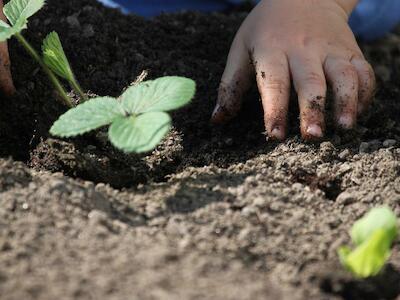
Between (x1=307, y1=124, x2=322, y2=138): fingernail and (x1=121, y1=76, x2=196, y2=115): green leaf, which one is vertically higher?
(x1=121, y1=76, x2=196, y2=115): green leaf

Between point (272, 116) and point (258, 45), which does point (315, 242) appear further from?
point (258, 45)

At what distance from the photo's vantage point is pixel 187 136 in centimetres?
151

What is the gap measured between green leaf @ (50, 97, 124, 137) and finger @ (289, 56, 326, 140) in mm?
462

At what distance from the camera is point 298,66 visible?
60.8 inches

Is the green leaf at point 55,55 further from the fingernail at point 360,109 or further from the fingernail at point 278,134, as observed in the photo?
the fingernail at point 360,109

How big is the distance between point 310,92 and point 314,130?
0.11 meters

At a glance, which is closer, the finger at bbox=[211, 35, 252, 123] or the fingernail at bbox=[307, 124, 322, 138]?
the fingernail at bbox=[307, 124, 322, 138]

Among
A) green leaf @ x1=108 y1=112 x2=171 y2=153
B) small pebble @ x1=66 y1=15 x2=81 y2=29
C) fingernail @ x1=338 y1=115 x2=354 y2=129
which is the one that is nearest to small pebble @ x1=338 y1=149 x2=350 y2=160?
fingernail @ x1=338 y1=115 x2=354 y2=129

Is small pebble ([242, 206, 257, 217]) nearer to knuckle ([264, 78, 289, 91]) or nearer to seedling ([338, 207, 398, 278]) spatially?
seedling ([338, 207, 398, 278])

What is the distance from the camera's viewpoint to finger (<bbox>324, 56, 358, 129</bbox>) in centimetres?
146

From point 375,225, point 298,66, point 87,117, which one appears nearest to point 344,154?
point 298,66

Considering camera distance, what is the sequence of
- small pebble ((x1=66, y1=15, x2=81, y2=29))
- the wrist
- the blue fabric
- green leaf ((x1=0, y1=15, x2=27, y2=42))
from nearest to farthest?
green leaf ((x1=0, y1=15, x2=27, y2=42))
small pebble ((x1=66, y1=15, x2=81, y2=29))
the wrist
the blue fabric

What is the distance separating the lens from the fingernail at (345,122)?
1446 millimetres

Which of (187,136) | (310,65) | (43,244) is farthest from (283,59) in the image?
(43,244)
